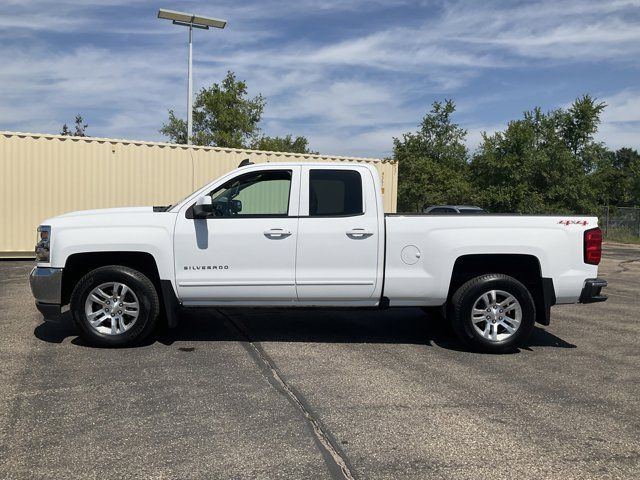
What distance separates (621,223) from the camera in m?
33.2

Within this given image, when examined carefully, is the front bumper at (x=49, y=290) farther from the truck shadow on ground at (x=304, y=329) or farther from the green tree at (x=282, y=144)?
the green tree at (x=282, y=144)

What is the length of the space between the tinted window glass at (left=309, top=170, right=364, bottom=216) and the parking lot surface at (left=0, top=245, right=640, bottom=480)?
58.3 inches

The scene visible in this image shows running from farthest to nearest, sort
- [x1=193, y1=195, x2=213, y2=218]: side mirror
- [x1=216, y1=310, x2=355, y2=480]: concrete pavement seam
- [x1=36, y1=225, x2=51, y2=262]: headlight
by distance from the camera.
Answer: [x1=36, y1=225, x2=51, y2=262]: headlight
[x1=193, y1=195, x2=213, y2=218]: side mirror
[x1=216, y1=310, x2=355, y2=480]: concrete pavement seam

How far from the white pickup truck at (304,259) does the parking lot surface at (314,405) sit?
0.46 m

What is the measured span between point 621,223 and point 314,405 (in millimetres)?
33618

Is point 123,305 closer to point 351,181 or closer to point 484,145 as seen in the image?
point 351,181

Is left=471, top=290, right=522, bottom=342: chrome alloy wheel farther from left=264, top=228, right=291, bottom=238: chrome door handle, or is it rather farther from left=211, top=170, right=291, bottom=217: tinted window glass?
left=211, top=170, right=291, bottom=217: tinted window glass

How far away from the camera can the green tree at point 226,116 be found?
2969 centimetres

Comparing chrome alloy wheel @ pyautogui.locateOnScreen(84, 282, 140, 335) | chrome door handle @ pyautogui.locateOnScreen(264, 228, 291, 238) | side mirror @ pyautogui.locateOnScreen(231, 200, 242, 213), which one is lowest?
chrome alloy wheel @ pyautogui.locateOnScreen(84, 282, 140, 335)

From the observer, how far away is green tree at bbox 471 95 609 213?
3128 cm

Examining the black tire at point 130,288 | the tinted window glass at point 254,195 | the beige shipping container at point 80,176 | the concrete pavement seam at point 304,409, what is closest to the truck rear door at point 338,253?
the tinted window glass at point 254,195

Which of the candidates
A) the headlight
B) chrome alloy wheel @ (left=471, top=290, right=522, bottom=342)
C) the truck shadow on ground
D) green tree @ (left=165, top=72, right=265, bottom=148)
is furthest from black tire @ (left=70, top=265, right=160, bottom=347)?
green tree @ (left=165, top=72, right=265, bottom=148)

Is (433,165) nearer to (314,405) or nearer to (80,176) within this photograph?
(80,176)

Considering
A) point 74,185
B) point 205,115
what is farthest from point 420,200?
point 74,185
